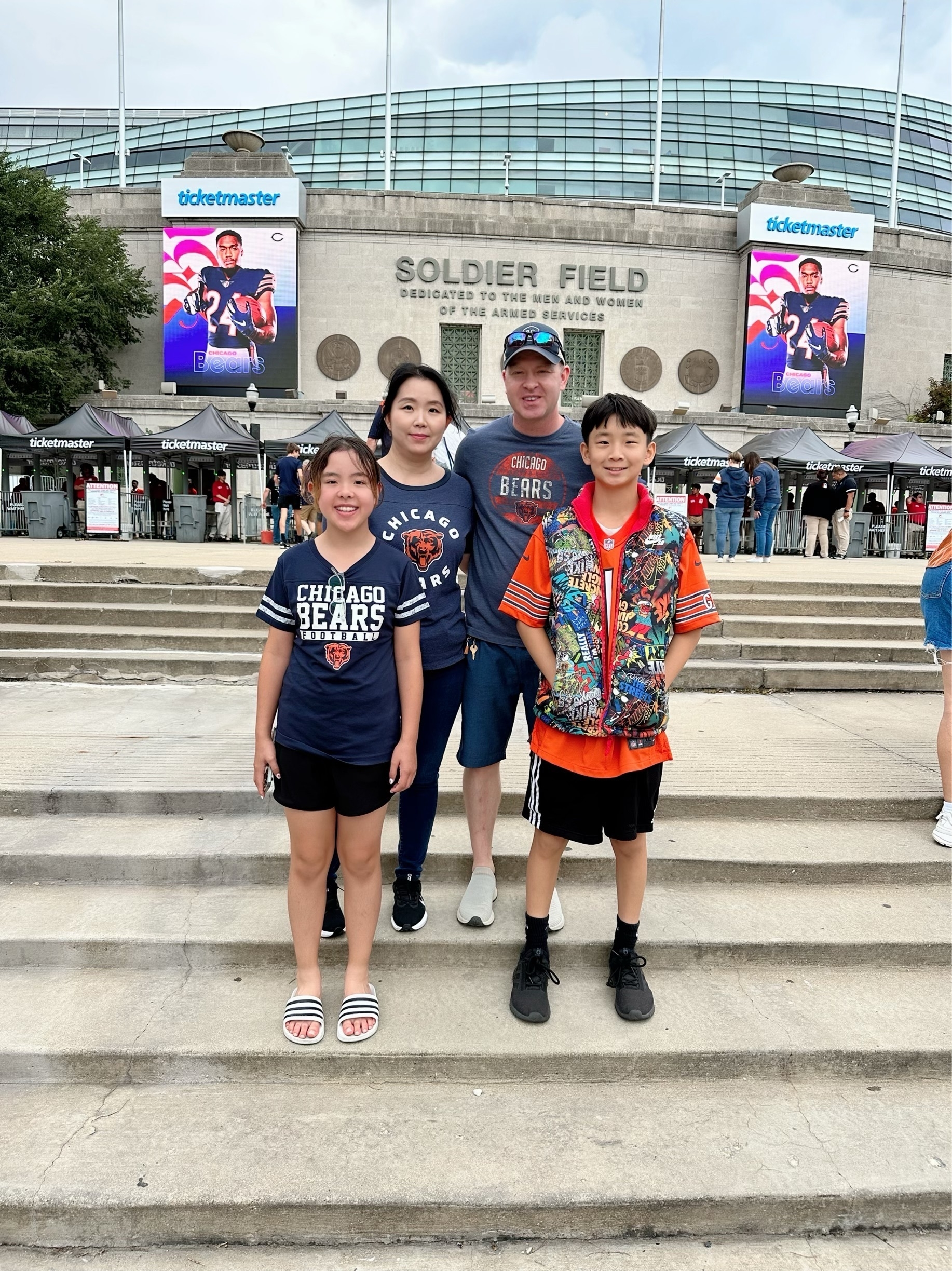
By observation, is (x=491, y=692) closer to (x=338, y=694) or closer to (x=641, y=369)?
(x=338, y=694)

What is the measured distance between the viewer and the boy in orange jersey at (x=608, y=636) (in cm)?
246

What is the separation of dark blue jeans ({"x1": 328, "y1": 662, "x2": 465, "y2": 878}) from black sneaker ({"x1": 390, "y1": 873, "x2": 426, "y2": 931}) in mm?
32

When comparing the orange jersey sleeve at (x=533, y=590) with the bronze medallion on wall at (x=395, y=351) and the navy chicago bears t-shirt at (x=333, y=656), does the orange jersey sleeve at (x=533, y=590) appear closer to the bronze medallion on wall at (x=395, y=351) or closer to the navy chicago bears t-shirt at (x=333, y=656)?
the navy chicago bears t-shirt at (x=333, y=656)

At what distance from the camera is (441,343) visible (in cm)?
3014

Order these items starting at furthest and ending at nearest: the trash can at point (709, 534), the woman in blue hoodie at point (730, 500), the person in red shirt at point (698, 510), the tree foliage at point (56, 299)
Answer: the tree foliage at point (56, 299) < the person in red shirt at point (698, 510) < the trash can at point (709, 534) < the woman in blue hoodie at point (730, 500)

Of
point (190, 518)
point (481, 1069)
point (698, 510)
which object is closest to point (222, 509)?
point (190, 518)

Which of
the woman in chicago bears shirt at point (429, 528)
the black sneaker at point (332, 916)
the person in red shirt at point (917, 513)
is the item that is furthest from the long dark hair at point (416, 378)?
the person in red shirt at point (917, 513)

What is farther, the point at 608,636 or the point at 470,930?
the point at 470,930

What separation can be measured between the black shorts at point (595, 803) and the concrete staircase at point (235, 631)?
3826 millimetres

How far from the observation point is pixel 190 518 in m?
17.6

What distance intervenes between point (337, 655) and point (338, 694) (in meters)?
0.12

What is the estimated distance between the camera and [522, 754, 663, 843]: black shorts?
2.52m

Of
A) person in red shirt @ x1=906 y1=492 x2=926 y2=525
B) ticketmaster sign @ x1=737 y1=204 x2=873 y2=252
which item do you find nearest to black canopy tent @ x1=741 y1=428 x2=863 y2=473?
person in red shirt @ x1=906 y1=492 x2=926 y2=525

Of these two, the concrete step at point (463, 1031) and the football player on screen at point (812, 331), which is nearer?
the concrete step at point (463, 1031)
